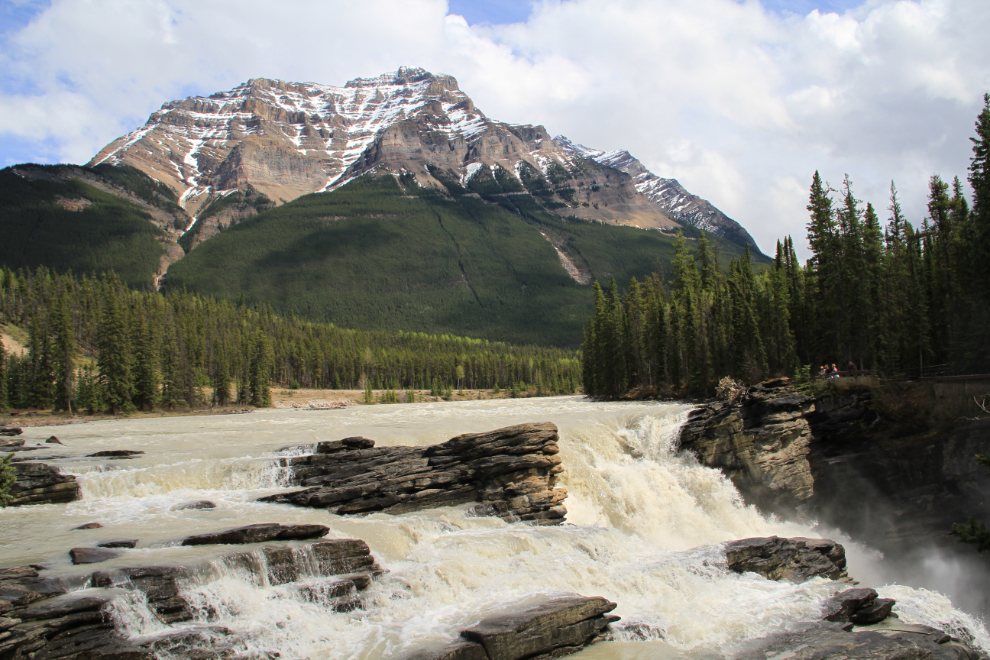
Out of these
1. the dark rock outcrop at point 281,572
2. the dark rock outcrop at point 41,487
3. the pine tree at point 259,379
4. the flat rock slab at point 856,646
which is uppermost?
the pine tree at point 259,379

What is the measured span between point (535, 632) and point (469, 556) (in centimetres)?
541

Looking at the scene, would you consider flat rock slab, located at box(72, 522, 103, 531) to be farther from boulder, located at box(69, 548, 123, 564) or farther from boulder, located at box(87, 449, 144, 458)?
boulder, located at box(87, 449, 144, 458)

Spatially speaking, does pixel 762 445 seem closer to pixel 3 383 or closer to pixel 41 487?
pixel 41 487

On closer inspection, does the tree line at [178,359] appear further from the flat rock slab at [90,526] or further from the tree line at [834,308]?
the flat rock slab at [90,526]

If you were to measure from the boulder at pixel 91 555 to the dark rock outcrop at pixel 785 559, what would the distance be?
2143cm

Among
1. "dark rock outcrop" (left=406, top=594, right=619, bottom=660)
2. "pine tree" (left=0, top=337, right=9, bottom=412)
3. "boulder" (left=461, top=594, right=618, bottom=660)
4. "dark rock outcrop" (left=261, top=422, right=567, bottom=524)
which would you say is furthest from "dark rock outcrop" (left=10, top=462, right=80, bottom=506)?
"pine tree" (left=0, top=337, right=9, bottom=412)

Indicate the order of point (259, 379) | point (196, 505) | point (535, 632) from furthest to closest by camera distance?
point (259, 379) < point (196, 505) < point (535, 632)

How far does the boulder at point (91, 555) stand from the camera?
1789 centimetres

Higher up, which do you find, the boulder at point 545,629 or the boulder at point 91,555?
the boulder at point 91,555

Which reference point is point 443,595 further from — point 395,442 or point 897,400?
point 897,400

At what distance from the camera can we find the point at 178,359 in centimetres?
9800

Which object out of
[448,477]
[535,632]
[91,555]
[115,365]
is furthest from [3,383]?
[535,632]

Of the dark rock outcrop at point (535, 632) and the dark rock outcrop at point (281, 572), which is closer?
the dark rock outcrop at point (535, 632)

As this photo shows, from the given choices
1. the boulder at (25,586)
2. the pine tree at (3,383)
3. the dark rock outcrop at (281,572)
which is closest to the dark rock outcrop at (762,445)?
the dark rock outcrop at (281,572)
